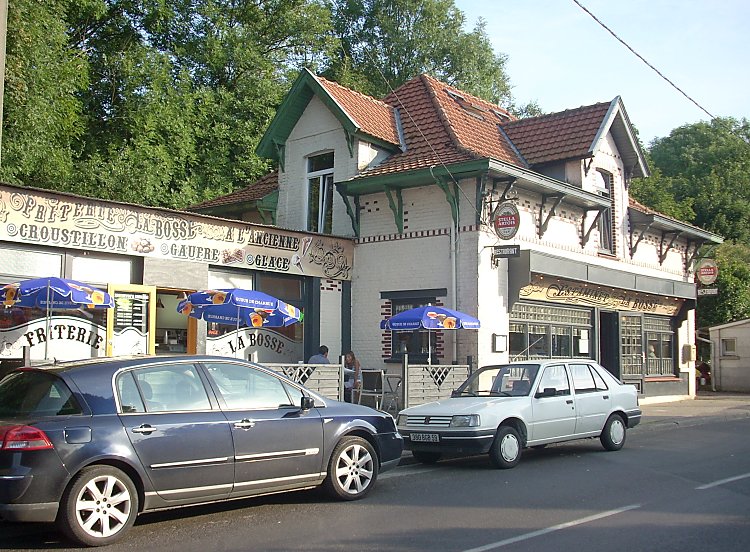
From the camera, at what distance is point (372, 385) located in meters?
16.7

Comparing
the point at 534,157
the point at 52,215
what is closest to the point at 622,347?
the point at 534,157

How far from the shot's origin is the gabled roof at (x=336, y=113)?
728 inches

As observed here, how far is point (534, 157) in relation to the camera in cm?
1958

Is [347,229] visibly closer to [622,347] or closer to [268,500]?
[622,347]

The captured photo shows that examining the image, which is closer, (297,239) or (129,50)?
(297,239)

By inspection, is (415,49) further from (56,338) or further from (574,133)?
(56,338)

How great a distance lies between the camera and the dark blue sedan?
20.7 ft

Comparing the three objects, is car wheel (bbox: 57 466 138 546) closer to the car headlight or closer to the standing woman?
the car headlight

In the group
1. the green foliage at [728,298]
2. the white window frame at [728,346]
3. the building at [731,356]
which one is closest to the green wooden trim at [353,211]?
the building at [731,356]

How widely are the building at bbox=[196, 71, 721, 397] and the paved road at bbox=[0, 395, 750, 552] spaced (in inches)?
248

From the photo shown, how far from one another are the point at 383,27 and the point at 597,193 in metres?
20.0

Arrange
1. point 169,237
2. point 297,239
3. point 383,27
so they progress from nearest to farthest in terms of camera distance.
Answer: point 169,237
point 297,239
point 383,27

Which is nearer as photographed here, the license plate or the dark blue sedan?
the dark blue sedan

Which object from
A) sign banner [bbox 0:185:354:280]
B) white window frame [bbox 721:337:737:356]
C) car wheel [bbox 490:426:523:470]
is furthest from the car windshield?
white window frame [bbox 721:337:737:356]
